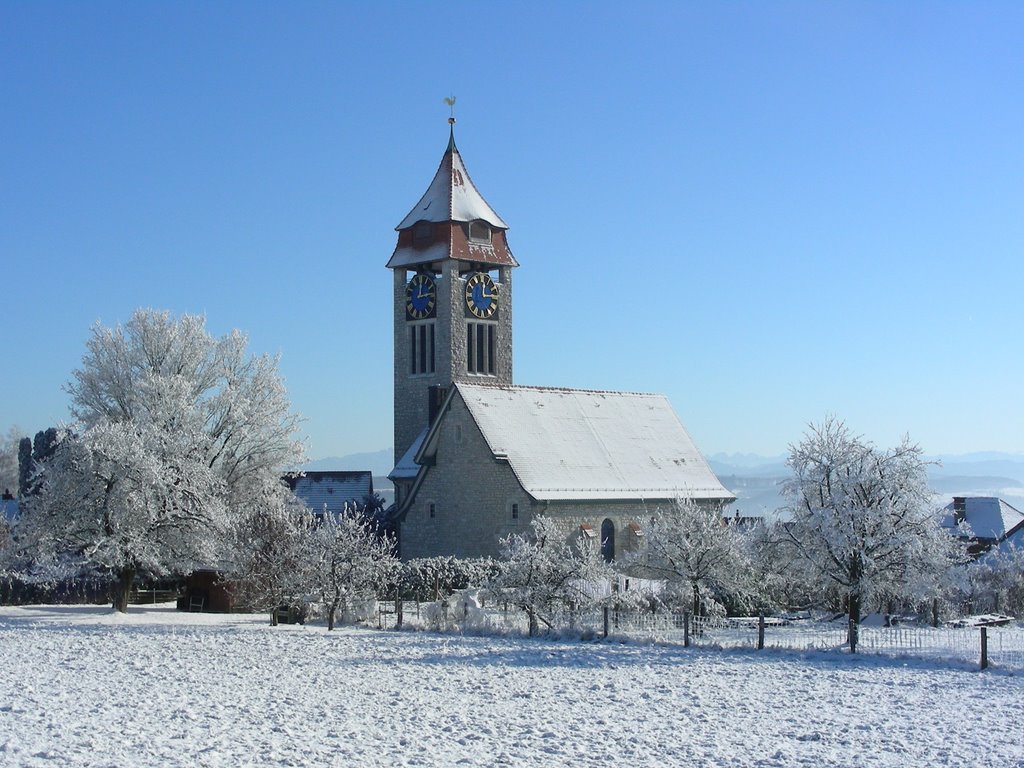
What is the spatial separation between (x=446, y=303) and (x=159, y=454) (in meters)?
30.2

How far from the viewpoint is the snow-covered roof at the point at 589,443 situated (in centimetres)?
4716

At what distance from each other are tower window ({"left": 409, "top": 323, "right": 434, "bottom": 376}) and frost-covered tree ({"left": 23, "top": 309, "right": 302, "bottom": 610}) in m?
22.2

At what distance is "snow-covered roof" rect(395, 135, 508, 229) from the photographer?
66312 millimetres

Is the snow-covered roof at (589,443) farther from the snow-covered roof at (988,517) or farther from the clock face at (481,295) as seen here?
the snow-covered roof at (988,517)

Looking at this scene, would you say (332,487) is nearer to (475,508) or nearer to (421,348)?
(421,348)

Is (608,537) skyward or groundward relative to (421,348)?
groundward

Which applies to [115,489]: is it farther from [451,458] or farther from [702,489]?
[702,489]

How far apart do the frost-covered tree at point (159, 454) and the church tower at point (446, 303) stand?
2138 cm

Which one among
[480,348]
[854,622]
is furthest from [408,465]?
[854,622]

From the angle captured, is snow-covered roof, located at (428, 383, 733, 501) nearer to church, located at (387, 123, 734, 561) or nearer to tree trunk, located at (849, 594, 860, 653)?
church, located at (387, 123, 734, 561)

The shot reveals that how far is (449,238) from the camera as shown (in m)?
65.2

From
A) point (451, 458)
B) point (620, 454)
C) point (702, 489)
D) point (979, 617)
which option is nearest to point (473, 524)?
point (451, 458)

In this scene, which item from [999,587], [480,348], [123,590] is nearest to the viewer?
[123,590]

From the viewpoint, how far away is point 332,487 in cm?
6050
